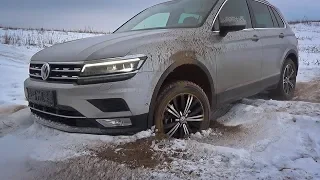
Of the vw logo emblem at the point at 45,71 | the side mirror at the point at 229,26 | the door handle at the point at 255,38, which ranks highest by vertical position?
the side mirror at the point at 229,26

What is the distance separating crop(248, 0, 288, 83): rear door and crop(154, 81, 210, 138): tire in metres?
1.62

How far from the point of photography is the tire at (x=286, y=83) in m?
5.20

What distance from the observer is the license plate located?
272 centimetres

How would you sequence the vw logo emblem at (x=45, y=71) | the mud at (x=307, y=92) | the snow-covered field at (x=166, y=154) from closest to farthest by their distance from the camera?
the snow-covered field at (x=166, y=154) < the vw logo emblem at (x=45, y=71) < the mud at (x=307, y=92)

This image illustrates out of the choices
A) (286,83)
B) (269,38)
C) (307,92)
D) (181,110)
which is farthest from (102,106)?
(307,92)

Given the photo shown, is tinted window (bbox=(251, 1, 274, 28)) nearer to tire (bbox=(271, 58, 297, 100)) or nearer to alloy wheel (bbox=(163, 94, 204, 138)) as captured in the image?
tire (bbox=(271, 58, 297, 100))

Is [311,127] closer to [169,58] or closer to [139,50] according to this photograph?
[169,58]

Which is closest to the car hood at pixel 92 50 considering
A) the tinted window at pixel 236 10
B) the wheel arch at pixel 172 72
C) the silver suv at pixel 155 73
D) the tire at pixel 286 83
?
the silver suv at pixel 155 73

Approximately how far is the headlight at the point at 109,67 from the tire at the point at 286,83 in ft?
11.1

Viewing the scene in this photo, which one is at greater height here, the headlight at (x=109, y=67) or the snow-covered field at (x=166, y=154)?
the headlight at (x=109, y=67)

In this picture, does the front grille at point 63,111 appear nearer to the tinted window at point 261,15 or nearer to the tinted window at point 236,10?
the tinted window at point 236,10

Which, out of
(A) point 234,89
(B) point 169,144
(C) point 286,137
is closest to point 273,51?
(A) point 234,89

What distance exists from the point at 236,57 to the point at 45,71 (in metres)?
2.23

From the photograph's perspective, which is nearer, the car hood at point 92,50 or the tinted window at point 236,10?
the car hood at point 92,50
